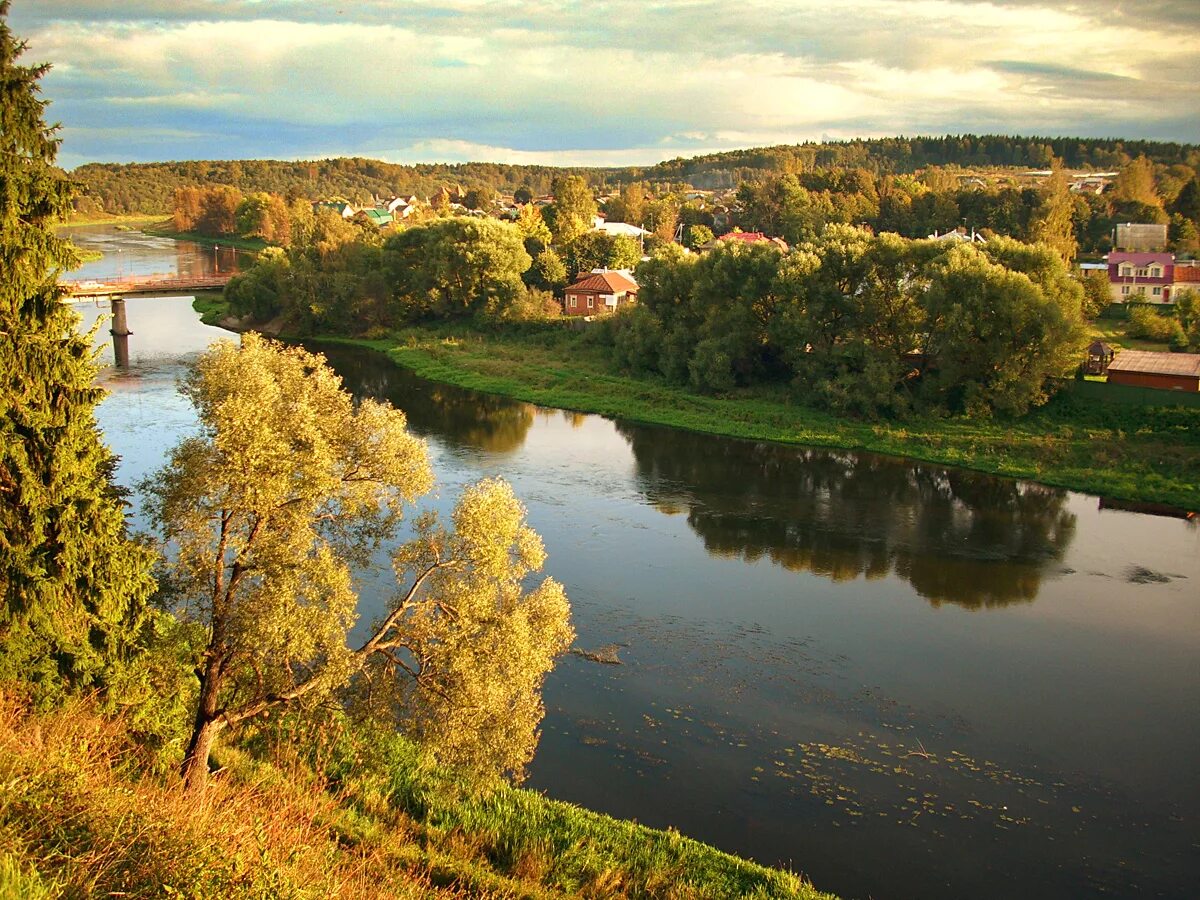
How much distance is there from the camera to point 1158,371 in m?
28.5

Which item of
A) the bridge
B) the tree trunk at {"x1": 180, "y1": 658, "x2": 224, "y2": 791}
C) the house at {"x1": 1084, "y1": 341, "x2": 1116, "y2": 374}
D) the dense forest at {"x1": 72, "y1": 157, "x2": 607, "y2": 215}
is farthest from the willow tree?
the dense forest at {"x1": 72, "y1": 157, "x2": 607, "y2": 215}

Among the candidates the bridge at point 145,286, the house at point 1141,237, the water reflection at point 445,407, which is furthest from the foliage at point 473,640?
the house at point 1141,237

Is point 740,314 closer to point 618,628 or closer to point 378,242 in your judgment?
point 618,628

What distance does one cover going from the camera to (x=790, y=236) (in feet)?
221

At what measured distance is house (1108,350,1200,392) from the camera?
28.0 meters

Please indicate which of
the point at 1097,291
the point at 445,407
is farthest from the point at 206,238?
the point at 1097,291

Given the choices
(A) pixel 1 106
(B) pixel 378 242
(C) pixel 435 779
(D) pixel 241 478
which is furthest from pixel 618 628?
(B) pixel 378 242

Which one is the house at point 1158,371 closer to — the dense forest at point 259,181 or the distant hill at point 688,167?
the distant hill at point 688,167

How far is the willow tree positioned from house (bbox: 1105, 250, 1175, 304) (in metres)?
41.2

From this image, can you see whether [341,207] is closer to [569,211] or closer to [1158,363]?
[569,211]

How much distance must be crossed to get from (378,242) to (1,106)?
46162 millimetres

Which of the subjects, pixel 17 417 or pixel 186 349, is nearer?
pixel 17 417

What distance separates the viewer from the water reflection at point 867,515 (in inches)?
795

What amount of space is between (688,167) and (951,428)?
169 m
